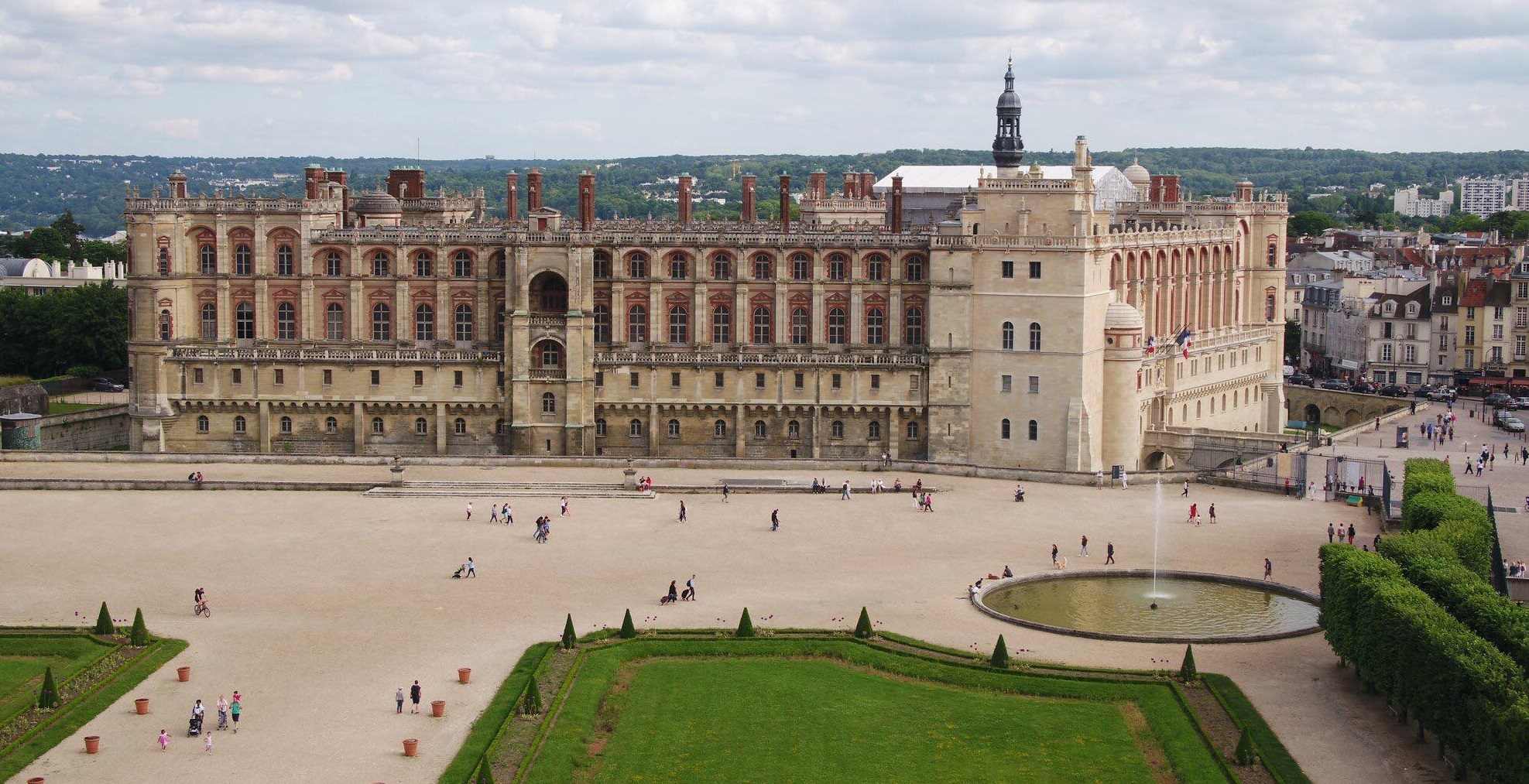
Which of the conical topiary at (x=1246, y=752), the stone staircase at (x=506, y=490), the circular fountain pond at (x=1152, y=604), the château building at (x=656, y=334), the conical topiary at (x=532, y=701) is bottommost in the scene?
the conical topiary at (x=1246, y=752)

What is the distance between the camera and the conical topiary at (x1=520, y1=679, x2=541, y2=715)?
5669cm

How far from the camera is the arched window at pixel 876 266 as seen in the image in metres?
106

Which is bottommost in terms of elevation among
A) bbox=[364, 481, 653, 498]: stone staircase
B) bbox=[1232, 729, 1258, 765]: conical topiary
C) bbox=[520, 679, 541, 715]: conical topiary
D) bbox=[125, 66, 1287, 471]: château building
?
bbox=[1232, 729, 1258, 765]: conical topiary

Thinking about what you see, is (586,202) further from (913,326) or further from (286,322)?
(913,326)

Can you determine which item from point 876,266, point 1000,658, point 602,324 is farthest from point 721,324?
point 1000,658

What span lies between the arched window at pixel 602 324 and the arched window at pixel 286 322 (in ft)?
54.1

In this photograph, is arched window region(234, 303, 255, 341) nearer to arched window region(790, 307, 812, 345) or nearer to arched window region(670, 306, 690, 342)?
arched window region(670, 306, 690, 342)

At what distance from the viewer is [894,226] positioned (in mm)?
109438

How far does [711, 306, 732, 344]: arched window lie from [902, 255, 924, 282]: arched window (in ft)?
31.5

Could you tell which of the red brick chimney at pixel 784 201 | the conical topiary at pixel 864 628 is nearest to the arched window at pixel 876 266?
the red brick chimney at pixel 784 201

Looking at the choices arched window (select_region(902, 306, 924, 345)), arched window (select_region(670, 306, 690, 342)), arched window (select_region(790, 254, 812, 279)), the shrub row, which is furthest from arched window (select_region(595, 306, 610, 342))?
the shrub row

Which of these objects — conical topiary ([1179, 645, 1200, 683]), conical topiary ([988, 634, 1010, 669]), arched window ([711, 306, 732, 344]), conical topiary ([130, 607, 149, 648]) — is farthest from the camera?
arched window ([711, 306, 732, 344])

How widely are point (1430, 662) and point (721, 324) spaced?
58.3 meters

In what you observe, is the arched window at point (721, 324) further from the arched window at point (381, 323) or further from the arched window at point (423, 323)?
the arched window at point (381, 323)
